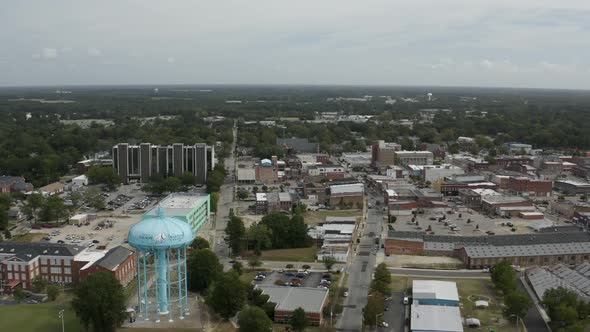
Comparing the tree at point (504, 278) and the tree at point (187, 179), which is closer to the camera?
the tree at point (504, 278)

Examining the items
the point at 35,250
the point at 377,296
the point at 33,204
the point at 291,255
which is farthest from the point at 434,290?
the point at 33,204

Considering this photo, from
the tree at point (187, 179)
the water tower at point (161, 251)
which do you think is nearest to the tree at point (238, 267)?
the water tower at point (161, 251)

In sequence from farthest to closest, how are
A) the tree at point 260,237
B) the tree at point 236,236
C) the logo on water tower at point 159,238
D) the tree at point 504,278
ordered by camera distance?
the tree at point 260,237
the tree at point 236,236
the tree at point 504,278
the logo on water tower at point 159,238

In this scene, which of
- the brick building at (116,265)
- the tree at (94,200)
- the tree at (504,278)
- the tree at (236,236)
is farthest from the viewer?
the tree at (94,200)

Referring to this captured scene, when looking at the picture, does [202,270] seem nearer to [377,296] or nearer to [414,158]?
[377,296]

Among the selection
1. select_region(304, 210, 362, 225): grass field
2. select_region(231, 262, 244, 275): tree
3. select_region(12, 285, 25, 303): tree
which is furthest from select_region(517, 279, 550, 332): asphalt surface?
select_region(12, 285, 25, 303): tree

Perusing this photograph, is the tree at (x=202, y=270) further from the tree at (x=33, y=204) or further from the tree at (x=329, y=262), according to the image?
the tree at (x=33, y=204)
